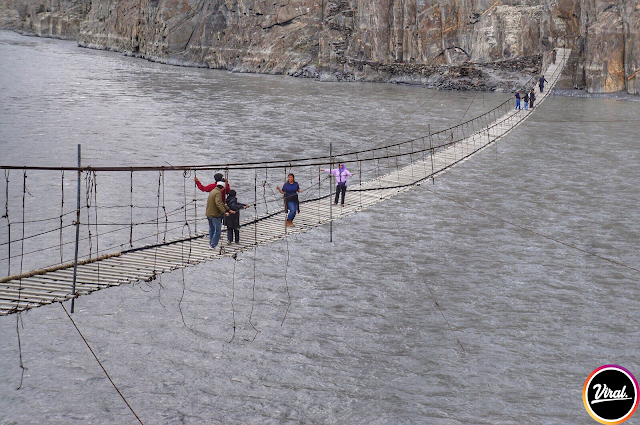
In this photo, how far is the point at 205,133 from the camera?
166 feet

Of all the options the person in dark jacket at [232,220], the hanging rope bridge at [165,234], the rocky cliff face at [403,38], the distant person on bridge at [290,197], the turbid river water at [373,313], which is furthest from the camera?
the rocky cliff face at [403,38]

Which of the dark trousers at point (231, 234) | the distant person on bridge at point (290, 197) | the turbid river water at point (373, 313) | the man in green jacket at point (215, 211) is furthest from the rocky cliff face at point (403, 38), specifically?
the man in green jacket at point (215, 211)

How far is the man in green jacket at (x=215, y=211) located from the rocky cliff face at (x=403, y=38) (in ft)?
190

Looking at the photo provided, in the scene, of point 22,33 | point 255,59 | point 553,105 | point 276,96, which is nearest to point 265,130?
point 276,96

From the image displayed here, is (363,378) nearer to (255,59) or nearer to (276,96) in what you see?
(276,96)

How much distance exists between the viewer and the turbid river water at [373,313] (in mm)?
16562

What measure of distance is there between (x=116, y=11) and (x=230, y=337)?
134450 mm

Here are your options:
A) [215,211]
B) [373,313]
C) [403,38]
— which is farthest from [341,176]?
[403,38]

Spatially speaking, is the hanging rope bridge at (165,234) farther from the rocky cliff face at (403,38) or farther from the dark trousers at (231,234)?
the rocky cliff face at (403,38)

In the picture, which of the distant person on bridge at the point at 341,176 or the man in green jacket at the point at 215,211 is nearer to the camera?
the man in green jacket at the point at 215,211

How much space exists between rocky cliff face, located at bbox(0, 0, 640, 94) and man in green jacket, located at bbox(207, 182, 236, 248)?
5782 centimetres

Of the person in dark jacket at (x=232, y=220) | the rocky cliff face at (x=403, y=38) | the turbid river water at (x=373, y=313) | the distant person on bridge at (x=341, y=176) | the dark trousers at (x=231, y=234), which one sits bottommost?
the turbid river water at (x=373, y=313)

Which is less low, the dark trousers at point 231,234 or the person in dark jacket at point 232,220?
the person in dark jacket at point 232,220

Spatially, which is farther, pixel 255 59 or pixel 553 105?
pixel 255 59
